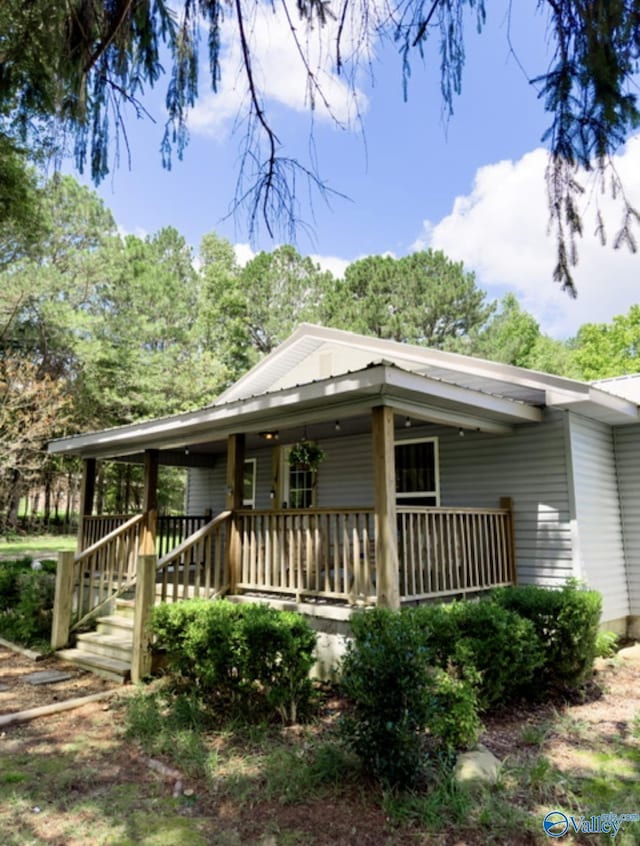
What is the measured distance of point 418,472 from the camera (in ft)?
29.4

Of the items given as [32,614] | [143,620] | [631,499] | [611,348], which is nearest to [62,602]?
[32,614]

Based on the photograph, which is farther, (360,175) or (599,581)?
(599,581)

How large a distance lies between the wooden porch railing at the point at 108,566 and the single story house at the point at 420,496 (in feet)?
0.10

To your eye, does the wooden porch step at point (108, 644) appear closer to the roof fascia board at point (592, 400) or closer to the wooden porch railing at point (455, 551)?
the wooden porch railing at point (455, 551)

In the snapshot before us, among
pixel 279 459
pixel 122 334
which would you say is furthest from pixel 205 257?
pixel 279 459

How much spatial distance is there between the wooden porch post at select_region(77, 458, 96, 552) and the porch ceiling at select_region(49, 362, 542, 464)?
2.10 metres

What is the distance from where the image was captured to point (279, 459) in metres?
10.8

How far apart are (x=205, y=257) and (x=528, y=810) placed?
96.5 feet

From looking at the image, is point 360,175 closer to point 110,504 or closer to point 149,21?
point 149,21

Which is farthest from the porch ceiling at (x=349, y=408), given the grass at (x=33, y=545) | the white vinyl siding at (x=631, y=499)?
the grass at (x=33, y=545)

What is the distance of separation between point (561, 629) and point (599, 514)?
271 cm

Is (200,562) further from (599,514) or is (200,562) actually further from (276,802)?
(599,514)

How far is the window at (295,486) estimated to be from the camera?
10.7 metres

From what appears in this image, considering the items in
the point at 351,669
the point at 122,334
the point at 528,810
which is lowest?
the point at 528,810
